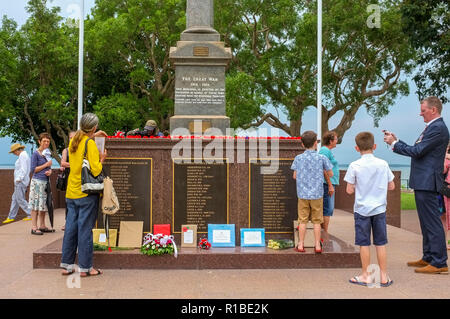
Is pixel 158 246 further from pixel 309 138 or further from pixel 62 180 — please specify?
pixel 62 180

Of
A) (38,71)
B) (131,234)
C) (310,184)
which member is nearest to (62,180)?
(131,234)

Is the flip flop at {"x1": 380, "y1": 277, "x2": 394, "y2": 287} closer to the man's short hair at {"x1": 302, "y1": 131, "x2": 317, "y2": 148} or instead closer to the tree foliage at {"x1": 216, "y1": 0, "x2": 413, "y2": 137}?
the man's short hair at {"x1": 302, "y1": 131, "x2": 317, "y2": 148}

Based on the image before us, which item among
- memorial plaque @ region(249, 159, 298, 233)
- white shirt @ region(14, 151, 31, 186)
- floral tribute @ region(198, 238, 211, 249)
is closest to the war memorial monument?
memorial plaque @ region(249, 159, 298, 233)

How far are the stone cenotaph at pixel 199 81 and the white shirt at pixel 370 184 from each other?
433 centimetres

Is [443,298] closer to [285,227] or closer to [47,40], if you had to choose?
[285,227]

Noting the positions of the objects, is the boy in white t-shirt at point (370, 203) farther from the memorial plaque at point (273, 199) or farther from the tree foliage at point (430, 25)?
the tree foliage at point (430, 25)

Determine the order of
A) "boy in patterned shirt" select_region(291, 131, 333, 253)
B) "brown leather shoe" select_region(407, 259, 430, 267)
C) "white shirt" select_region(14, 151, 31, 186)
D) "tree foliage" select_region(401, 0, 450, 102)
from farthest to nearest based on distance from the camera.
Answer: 1. "tree foliage" select_region(401, 0, 450, 102)
2. "white shirt" select_region(14, 151, 31, 186)
3. "brown leather shoe" select_region(407, 259, 430, 267)
4. "boy in patterned shirt" select_region(291, 131, 333, 253)

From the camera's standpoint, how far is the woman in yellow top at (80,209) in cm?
616

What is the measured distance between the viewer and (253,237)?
7340mm

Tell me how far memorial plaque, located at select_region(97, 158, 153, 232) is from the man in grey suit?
12.1 ft

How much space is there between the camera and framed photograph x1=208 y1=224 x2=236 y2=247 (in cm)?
724

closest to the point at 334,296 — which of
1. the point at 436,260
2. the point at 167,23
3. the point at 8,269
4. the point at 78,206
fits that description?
the point at 436,260

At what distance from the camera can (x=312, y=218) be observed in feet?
22.2

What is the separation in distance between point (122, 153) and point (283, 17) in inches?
742
